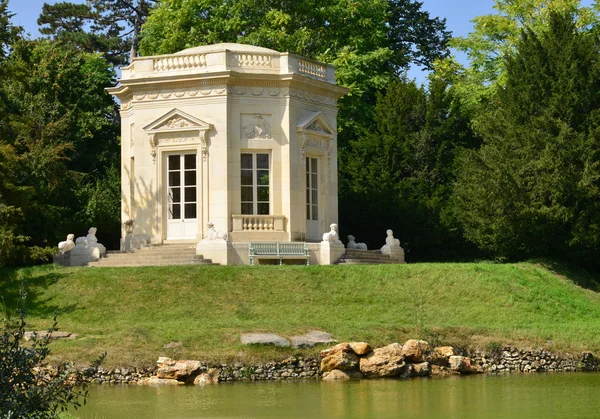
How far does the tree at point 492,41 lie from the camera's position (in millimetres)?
50312

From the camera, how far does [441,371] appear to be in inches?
1021

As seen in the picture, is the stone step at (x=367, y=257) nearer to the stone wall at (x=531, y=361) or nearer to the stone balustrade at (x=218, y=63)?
the stone balustrade at (x=218, y=63)

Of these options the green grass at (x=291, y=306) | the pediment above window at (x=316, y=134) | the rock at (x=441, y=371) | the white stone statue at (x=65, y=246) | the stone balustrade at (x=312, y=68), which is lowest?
the rock at (x=441, y=371)

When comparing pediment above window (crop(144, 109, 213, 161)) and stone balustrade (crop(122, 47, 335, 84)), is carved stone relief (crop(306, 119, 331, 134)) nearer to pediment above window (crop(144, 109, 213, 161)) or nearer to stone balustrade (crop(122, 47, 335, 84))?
Result: stone balustrade (crop(122, 47, 335, 84))

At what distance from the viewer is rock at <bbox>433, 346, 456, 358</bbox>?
86.8 feet

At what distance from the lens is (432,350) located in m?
26.5

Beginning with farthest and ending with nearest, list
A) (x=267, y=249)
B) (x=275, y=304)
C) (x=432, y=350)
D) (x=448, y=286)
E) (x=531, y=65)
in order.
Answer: (x=531, y=65)
(x=267, y=249)
(x=448, y=286)
(x=275, y=304)
(x=432, y=350)

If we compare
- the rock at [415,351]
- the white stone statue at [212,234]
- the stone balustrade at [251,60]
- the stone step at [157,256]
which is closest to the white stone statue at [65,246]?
the stone step at [157,256]

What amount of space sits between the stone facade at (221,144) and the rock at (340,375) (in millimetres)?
12131

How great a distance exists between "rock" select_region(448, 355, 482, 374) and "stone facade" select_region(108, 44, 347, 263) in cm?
1205

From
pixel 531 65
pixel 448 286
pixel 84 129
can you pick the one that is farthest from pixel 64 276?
pixel 531 65

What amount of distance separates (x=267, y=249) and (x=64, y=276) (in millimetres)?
6541

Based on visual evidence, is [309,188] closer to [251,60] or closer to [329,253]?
[329,253]

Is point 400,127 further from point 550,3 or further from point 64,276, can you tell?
point 64,276
